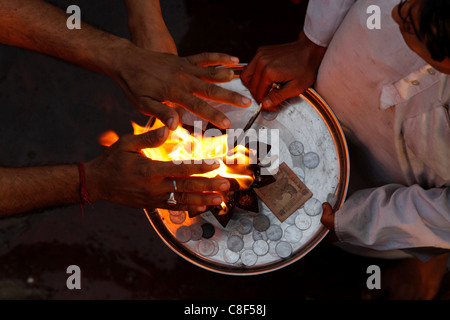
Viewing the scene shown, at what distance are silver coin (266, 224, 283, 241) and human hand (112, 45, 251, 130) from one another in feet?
1.79

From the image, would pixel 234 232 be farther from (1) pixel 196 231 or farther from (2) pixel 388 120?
(2) pixel 388 120

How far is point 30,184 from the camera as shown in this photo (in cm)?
177

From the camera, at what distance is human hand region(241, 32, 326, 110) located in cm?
171

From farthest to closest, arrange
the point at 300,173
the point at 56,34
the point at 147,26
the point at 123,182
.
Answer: the point at 147,26 → the point at 56,34 → the point at 300,173 → the point at 123,182

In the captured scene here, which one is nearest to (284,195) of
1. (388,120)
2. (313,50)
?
(388,120)

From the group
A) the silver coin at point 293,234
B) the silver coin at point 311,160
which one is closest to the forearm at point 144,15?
the silver coin at point 311,160

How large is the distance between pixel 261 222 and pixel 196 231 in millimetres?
322

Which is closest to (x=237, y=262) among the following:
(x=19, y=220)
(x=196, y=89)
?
(x=196, y=89)

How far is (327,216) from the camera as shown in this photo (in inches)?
63.2

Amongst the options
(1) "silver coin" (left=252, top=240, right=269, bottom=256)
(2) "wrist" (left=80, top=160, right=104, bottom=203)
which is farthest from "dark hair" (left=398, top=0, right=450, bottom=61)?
(2) "wrist" (left=80, top=160, right=104, bottom=203)

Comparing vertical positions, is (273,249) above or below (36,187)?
below
